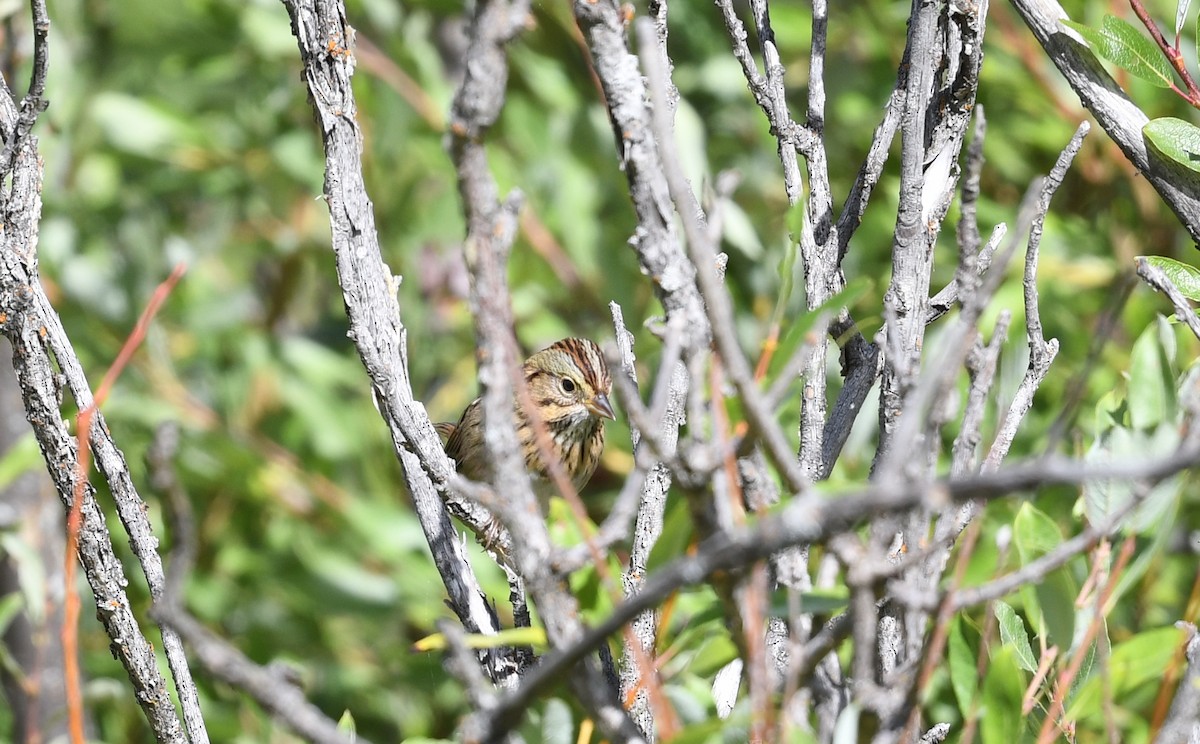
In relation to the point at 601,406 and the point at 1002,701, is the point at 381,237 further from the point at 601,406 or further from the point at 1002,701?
the point at 1002,701

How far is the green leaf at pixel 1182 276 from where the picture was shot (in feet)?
5.33

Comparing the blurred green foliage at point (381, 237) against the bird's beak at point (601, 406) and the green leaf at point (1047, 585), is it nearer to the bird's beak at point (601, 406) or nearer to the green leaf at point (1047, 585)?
the bird's beak at point (601, 406)

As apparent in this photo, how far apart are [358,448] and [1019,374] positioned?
2966mm

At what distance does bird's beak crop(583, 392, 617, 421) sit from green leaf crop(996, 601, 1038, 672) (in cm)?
252

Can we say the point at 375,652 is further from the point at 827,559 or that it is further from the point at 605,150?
the point at 827,559

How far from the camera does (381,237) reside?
13.4ft

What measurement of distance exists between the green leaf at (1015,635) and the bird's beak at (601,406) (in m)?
2.52

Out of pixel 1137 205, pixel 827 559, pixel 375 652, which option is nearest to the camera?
pixel 827 559

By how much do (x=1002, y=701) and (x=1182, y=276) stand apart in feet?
2.44

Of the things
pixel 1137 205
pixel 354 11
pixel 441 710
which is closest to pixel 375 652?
pixel 441 710

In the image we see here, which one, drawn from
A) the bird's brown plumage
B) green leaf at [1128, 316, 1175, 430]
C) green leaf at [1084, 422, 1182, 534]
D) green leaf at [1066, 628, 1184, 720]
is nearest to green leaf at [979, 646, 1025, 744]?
green leaf at [1066, 628, 1184, 720]

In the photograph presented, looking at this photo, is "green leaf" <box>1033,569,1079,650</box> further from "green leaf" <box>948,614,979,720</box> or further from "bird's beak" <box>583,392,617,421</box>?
"bird's beak" <box>583,392,617,421</box>

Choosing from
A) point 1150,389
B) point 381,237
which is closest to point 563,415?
point 381,237

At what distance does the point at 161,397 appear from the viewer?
13.6 ft
